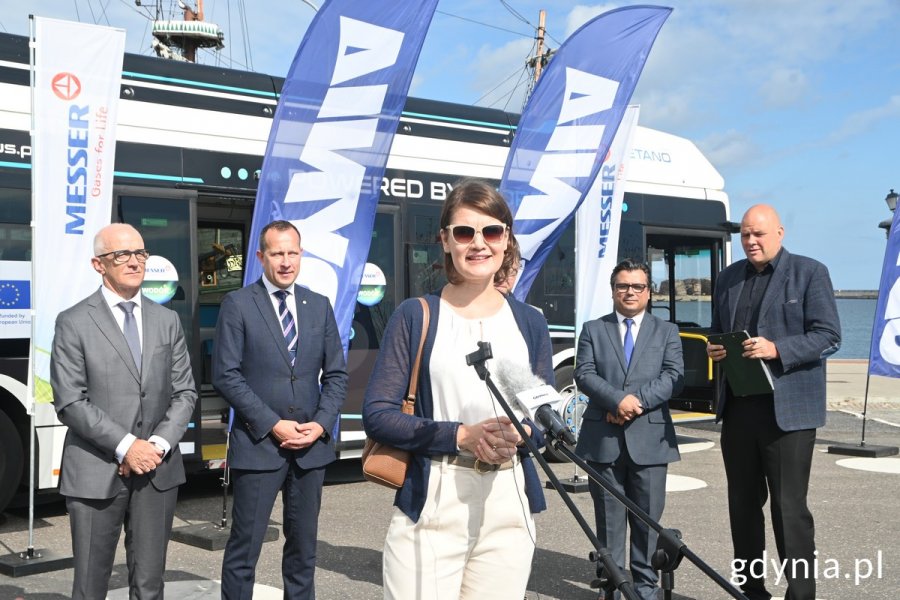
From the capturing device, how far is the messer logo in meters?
6.27

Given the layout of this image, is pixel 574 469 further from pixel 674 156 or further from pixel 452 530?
pixel 452 530

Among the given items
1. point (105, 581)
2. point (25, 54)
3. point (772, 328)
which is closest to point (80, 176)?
point (25, 54)

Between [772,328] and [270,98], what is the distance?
518 cm

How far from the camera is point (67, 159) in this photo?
637 cm

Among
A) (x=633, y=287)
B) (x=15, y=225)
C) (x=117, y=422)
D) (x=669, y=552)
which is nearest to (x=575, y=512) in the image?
(x=669, y=552)

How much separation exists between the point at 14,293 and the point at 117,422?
10.4 feet

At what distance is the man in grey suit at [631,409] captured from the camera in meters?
5.23

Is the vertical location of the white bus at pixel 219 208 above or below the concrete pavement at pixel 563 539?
above

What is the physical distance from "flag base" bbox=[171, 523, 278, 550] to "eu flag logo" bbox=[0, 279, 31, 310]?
1995 millimetres

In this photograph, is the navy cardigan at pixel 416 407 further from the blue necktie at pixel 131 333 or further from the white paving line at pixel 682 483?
the white paving line at pixel 682 483

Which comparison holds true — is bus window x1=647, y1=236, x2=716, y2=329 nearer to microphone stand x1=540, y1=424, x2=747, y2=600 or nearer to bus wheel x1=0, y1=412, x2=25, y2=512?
bus wheel x1=0, y1=412, x2=25, y2=512

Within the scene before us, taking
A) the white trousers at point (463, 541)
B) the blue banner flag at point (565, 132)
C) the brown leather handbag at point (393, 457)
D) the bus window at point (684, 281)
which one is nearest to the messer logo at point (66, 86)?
the blue banner flag at point (565, 132)

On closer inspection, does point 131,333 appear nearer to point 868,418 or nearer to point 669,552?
point 669,552

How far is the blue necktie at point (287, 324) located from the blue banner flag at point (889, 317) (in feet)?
26.4
